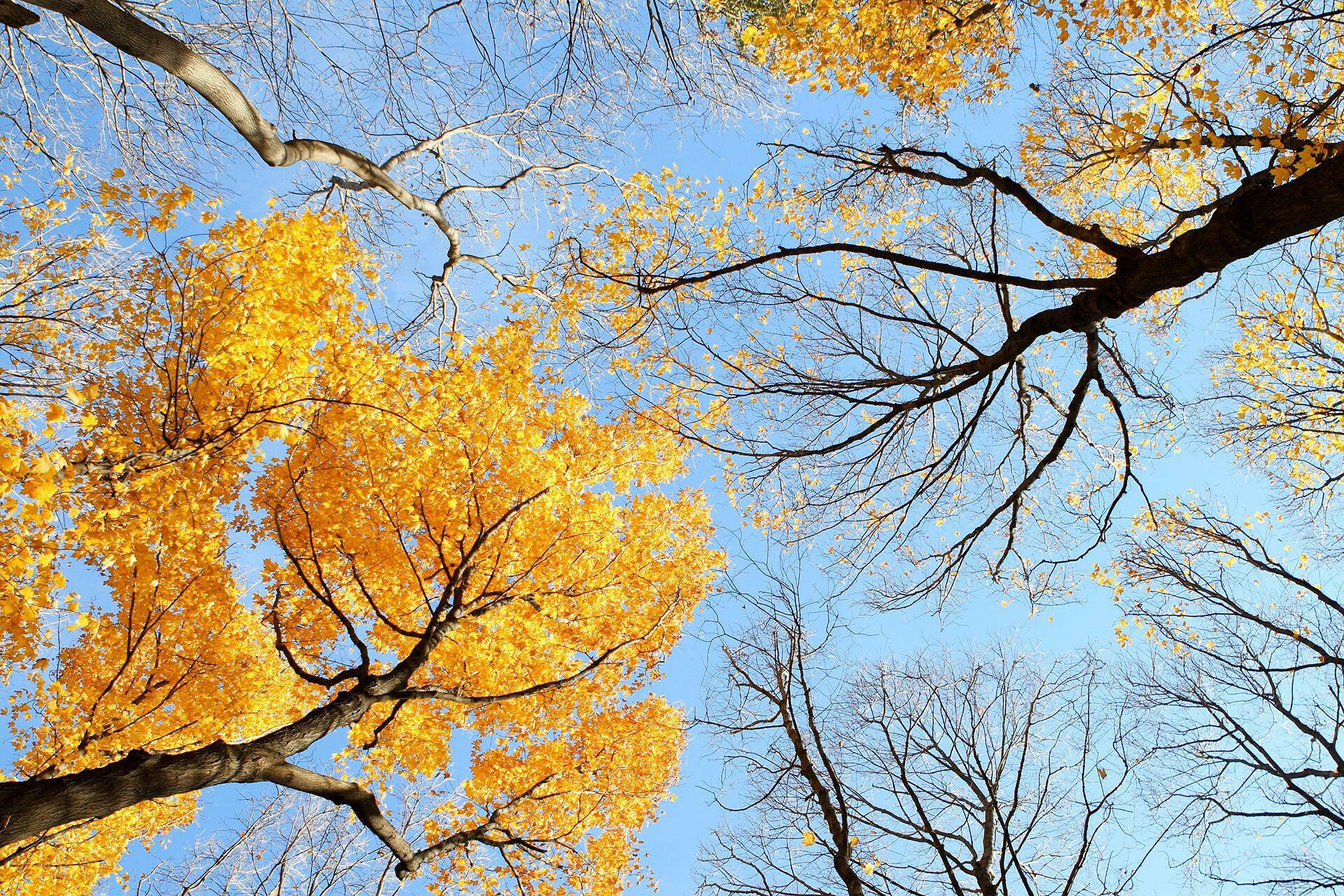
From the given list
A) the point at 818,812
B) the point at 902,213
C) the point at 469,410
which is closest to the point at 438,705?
the point at 469,410

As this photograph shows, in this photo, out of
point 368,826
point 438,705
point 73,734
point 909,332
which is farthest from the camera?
point 438,705

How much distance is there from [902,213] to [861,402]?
232 centimetres

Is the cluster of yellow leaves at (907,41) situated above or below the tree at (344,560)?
above

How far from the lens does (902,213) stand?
5.76 m

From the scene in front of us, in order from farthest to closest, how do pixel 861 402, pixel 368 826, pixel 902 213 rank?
pixel 902 213 → pixel 368 826 → pixel 861 402

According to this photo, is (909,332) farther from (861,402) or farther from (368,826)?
(368,826)

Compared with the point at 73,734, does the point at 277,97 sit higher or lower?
higher

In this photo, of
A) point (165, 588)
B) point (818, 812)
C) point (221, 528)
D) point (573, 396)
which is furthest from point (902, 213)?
point (165, 588)

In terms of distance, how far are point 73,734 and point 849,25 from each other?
36.3 feet

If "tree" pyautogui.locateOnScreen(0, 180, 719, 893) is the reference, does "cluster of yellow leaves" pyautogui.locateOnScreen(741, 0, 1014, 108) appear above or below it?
above

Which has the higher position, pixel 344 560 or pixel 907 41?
pixel 907 41

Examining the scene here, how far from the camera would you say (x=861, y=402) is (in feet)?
14.7

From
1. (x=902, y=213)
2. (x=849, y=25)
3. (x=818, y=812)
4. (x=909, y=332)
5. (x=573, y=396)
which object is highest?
(x=849, y=25)

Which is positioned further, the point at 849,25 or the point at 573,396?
the point at 573,396
